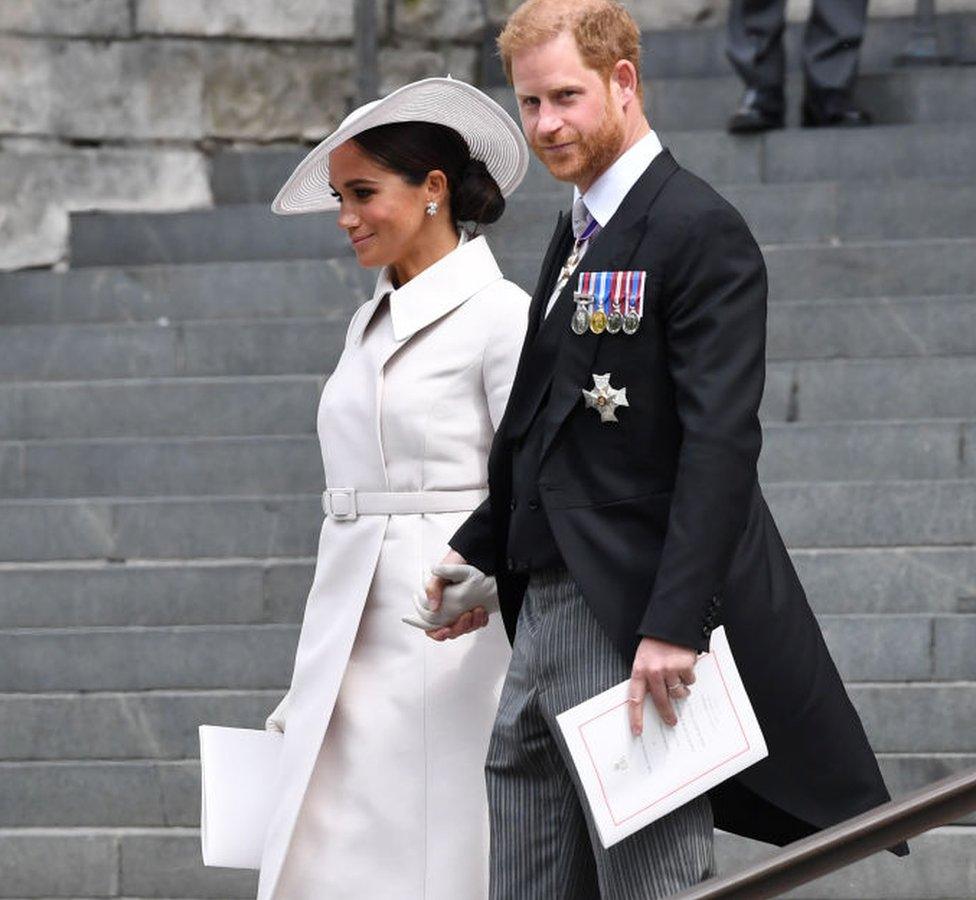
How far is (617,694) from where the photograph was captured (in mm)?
3215

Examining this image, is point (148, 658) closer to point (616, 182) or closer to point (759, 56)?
point (616, 182)

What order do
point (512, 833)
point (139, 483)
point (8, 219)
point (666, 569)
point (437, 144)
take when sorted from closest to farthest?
point (666, 569) < point (512, 833) < point (437, 144) < point (139, 483) < point (8, 219)

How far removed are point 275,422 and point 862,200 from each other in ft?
6.84

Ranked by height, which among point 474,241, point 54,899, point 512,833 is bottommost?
point 54,899

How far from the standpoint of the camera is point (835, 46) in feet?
27.5

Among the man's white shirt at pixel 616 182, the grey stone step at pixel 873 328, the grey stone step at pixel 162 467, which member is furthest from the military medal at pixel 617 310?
the grey stone step at pixel 873 328

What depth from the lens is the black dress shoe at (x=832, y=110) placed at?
841 centimetres

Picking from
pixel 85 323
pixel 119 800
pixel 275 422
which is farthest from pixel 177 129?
pixel 119 800

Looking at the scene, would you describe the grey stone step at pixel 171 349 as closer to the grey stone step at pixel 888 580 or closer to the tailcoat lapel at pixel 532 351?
the grey stone step at pixel 888 580

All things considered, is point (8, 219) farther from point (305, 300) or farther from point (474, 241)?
point (474, 241)

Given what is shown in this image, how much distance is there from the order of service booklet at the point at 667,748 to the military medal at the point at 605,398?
1.12ft

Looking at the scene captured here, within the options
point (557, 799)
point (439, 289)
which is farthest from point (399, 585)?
point (557, 799)

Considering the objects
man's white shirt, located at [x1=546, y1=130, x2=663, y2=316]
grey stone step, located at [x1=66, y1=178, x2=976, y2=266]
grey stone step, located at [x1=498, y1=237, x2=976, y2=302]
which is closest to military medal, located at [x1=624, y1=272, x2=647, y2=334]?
man's white shirt, located at [x1=546, y1=130, x2=663, y2=316]

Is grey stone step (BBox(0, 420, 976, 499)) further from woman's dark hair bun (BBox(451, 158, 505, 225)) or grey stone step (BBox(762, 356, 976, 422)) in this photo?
woman's dark hair bun (BBox(451, 158, 505, 225))
